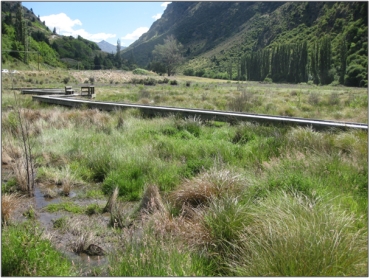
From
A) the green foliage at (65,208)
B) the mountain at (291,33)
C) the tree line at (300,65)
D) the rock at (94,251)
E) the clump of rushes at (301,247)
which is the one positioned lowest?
the green foliage at (65,208)

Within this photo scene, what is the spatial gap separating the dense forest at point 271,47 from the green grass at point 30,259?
16.1 meters

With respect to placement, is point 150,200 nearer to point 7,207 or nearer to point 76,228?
point 76,228

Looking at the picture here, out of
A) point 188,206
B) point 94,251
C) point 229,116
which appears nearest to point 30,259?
point 94,251

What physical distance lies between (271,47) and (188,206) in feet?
418

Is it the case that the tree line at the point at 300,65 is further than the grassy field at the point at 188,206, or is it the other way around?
the tree line at the point at 300,65

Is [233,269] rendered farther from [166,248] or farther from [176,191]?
[176,191]

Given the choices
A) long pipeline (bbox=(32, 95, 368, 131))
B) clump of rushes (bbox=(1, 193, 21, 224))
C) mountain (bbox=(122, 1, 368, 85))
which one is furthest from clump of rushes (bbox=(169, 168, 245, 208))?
mountain (bbox=(122, 1, 368, 85))

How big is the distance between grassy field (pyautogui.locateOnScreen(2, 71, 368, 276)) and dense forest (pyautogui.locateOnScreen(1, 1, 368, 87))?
12501mm

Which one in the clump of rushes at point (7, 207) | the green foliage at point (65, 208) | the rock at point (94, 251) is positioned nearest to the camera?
the rock at point (94, 251)

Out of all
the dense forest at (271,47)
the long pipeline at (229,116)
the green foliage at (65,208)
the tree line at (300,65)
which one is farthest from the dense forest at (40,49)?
the green foliage at (65,208)

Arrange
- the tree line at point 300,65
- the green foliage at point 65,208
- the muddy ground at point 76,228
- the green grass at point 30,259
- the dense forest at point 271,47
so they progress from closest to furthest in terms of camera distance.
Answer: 1. the green grass at point 30,259
2. the muddy ground at point 76,228
3. the green foliage at point 65,208
4. the tree line at point 300,65
5. the dense forest at point 271,47

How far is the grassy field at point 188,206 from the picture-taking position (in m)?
3.21

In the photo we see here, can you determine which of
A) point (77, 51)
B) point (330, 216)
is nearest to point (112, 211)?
point (330, 216)

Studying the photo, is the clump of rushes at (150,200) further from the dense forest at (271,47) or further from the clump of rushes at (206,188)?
the dense forest at (271,47)
